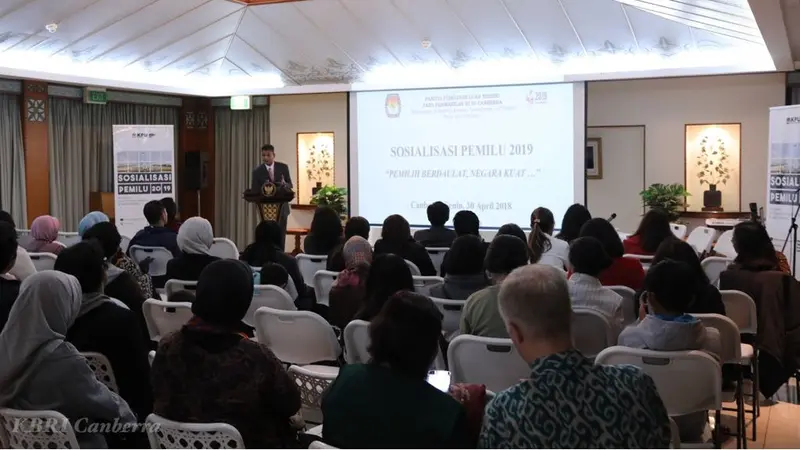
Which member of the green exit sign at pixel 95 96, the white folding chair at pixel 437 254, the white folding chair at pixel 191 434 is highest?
the green exit sign at pixel 95 96

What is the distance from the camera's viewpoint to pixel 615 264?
463 centimetres

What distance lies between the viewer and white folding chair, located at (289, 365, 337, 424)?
123 inches

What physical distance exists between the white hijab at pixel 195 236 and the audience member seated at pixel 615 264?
239 cm

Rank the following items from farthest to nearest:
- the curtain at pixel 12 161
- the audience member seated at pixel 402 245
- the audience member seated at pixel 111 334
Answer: the curtain at pixel 12 161, the audience member seated at pixel 402 245, the audience member seated at pixel 111 334

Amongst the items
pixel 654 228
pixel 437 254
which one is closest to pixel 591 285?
pixel 654 228

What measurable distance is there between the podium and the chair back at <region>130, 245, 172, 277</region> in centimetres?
317

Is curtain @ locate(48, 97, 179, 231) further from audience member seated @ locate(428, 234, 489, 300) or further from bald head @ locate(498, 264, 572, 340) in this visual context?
bald head @ locate(498, 264, 572, 340)

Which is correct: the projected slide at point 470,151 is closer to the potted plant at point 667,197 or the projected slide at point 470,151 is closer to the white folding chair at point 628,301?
the potted plant at point 667,197

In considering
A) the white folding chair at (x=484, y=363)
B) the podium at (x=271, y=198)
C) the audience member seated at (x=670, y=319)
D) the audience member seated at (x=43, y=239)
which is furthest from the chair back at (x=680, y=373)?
the podium at (x=271, y=198)

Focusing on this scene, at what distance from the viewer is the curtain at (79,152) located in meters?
10.6

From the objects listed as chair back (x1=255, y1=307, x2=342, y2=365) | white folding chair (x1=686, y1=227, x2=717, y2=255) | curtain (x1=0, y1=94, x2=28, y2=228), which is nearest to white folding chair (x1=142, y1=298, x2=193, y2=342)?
chair back (x1=255, y1=307, x2=342, y2=365)

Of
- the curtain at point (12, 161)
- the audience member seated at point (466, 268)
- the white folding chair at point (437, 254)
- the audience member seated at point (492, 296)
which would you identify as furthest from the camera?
the curtain at point (12, 161)

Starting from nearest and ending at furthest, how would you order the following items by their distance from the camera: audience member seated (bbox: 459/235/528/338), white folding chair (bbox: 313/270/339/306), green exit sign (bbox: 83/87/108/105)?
audience member seated (bbox: 459/235/528/338) < white folding chair (bbox: 313/270/339/306) < green exit sign (bbox: 83/87/108/105)

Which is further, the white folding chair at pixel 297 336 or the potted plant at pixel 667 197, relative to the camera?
the potted plant at pixel 667 197
